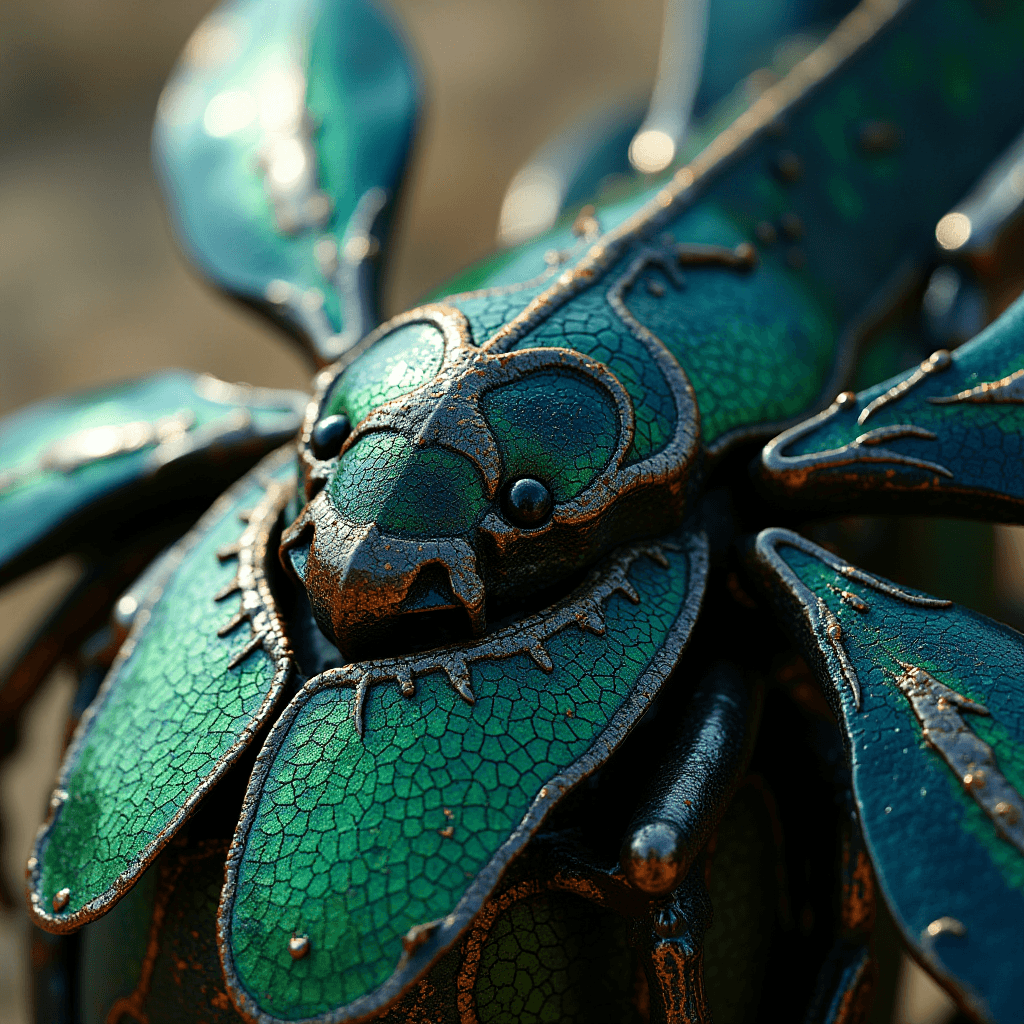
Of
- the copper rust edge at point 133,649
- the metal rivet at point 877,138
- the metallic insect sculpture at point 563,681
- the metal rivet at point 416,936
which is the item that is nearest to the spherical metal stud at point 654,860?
the metallic insect sculpture at point 563,681

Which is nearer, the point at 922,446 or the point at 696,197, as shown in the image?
the point at 922,446

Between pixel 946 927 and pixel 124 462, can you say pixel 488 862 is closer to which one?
pixel 946 927

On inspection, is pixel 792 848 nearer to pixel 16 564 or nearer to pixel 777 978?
pixel 777 978

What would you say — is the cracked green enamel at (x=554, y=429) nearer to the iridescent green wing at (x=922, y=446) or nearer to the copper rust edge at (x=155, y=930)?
the iridescent green wing at (x=922, y=446)

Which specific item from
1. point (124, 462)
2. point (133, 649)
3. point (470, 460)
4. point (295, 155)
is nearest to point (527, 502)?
point (470, 460)

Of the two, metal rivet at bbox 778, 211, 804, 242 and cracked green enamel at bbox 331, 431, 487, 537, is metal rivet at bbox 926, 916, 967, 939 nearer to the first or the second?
cracked green enamel at bbox 331, 431, 487, 537

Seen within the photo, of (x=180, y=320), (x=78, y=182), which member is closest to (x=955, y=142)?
(x=180, y=320)

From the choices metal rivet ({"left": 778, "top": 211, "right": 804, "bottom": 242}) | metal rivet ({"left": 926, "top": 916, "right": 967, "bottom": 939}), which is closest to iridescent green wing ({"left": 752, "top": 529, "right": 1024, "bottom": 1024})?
metal rivet ({"left": 926, "top": 916, "right": 967, "bottom": 939})
